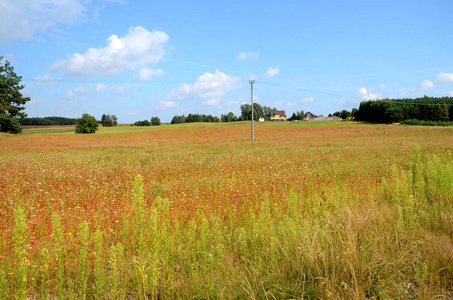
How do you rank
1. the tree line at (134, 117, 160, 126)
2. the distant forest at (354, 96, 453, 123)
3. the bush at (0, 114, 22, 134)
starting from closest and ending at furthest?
the bush at (0, 114, 22, 134) → the distant forest at (354, 96, 453, 123) → the tree line at (134, 117, 160, 126)

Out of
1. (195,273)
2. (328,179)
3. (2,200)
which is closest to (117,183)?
(2,200)

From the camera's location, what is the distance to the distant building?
157 meters

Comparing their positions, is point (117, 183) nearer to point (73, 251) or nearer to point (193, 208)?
point (193, 208)

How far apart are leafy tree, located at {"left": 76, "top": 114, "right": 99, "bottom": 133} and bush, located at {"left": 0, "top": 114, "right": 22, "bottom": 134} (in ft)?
66.1

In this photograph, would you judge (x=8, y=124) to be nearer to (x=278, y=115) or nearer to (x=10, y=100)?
(x=10, y=100)

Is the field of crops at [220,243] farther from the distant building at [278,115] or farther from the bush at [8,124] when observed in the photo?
the distant building at [278,115]

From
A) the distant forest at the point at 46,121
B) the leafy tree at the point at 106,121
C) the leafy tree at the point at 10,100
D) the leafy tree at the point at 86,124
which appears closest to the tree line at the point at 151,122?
the leafy tree at the point at 106,121

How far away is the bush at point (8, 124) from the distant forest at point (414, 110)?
90.0m

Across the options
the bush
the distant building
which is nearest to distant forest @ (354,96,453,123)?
the distant building

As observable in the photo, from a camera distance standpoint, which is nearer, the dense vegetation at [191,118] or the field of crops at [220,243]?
the field of crops at [220,243]

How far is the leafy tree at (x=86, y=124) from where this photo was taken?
7469 centimetres

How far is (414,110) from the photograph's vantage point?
80.8 metres

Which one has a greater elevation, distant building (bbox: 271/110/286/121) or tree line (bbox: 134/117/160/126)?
distant building (bbox: 271/110/286/121)

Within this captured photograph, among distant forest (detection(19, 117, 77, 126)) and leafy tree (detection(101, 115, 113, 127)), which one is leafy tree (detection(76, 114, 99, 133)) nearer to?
distant forest (detection(19, 117, 77, 126))
